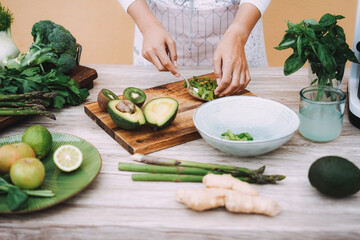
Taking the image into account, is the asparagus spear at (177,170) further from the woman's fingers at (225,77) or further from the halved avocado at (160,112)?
the woman's fingers at (225,77)

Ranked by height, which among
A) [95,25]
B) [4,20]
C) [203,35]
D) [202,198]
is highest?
[4,20]

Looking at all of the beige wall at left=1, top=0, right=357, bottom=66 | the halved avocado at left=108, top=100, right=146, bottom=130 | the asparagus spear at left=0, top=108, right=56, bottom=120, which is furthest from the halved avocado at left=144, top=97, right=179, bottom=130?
the beige wall at left=1, top=0, right=357, bottom=66

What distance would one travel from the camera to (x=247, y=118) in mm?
1353

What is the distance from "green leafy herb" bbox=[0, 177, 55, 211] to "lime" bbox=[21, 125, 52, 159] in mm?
159

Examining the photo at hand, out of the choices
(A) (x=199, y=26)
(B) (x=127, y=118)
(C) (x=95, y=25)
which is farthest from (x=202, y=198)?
(C) (x=95, y=25)

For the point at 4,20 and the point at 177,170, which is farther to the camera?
the point at 4,20

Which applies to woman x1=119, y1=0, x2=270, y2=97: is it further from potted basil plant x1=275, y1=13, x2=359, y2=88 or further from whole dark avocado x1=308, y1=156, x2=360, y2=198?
whole dark avocado x1=308, y1=156, x2=360, y2=198

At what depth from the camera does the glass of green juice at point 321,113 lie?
1215 millimetres

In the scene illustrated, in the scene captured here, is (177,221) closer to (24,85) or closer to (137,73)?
(24,85)

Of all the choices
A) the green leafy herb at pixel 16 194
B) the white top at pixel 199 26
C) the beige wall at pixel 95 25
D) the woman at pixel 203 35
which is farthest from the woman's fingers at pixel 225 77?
the beige wall at pixel 95 25

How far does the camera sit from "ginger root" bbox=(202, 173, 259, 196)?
99 centimetres

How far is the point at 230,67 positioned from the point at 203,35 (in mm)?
588

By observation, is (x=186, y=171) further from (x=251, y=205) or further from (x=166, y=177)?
(x=251, y=205)

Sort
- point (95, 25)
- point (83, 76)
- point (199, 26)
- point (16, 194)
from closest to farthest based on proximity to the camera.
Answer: point (16, 194) → point (83, 76) → point (199, 26) → point (95, 25)
